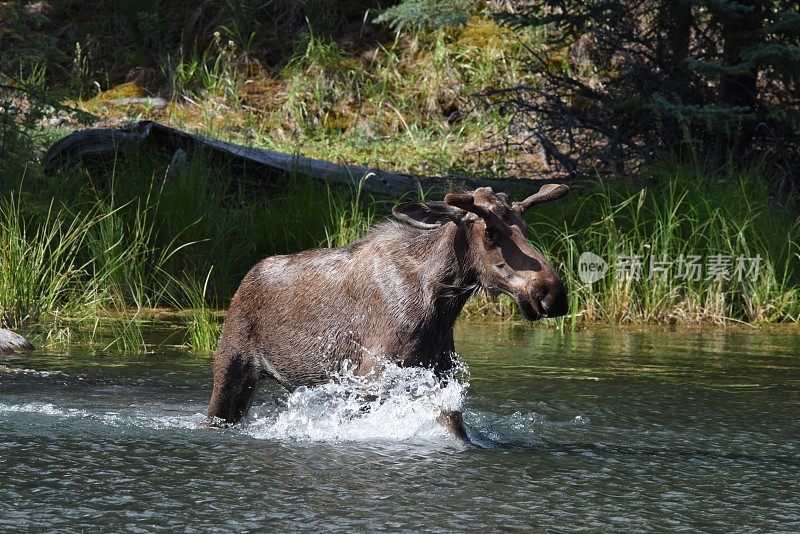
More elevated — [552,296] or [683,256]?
[683,256]

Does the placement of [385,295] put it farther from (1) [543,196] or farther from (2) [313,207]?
(2) [313,207]

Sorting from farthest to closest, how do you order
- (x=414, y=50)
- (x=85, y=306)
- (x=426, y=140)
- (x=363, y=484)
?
1. (x=414, y=50)
2. (x=426, y=140)
3. (x=85, y=306)
4. (x=363, y=484)

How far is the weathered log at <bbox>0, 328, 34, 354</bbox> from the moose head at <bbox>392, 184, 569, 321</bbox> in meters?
4.08

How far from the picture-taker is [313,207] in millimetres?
12812

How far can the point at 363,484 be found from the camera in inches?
236

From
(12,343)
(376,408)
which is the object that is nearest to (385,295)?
(376,408)

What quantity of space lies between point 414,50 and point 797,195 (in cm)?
721

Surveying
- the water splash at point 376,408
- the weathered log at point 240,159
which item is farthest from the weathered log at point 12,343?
the weathered log at point 240,159

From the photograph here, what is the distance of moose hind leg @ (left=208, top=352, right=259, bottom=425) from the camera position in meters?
7.55

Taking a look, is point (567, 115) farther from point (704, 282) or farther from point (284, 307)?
point (284, 307)

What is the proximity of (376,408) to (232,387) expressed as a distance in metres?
1.02

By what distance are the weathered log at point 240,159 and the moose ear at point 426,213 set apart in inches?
227

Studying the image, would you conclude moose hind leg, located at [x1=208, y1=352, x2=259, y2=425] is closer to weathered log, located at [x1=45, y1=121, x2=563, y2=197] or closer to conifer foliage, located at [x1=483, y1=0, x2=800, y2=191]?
weathered log, located at [x1=45, y1=121, x2=563, y2=197]

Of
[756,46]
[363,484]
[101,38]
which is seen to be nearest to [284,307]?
[363,484]
